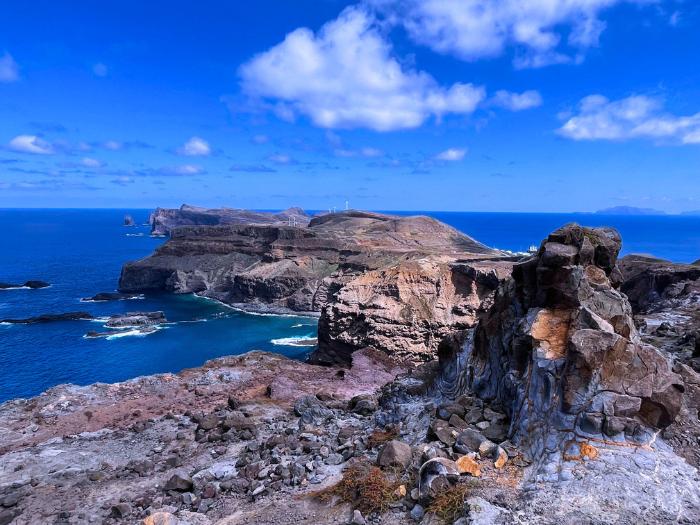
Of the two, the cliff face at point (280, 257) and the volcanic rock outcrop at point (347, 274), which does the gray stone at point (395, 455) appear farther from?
the cliff face at point (280, 257)

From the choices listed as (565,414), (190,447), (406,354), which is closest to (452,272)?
(406,354)

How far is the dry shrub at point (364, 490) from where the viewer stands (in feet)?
39.8

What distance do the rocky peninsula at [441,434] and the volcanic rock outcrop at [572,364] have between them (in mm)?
50

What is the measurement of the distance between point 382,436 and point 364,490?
438cm

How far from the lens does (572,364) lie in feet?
42.3

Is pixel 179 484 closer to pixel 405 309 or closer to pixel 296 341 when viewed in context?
pixel 405 309

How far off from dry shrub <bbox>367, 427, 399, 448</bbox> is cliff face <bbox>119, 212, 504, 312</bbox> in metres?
56.8

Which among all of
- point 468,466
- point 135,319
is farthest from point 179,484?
point 135,319

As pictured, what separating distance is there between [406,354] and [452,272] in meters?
14.2

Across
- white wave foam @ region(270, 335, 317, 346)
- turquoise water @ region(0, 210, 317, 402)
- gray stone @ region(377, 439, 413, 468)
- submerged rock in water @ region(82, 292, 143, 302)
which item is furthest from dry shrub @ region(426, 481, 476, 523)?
submerged rock in water @ region(82, 292, 143, 302)

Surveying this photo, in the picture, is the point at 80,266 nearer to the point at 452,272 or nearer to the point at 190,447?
the point at 452,272

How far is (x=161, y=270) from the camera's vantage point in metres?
106

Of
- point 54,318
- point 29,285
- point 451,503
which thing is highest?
point 451,503

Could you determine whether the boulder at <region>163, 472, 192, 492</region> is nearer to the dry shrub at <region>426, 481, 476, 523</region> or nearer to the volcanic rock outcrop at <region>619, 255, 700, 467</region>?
the dry shrub at <region>426, 481, 476, 523</region>
